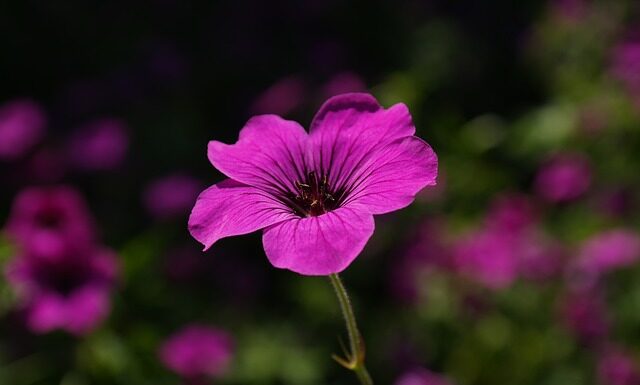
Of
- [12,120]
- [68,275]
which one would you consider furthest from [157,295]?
[12,120]

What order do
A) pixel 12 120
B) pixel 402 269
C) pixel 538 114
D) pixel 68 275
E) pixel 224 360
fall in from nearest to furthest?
pixel 68 275 → pixel 224 360 → pixel 402 269 → pixel 538 114 → pixel 12 120

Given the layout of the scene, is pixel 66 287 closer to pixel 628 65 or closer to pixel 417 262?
pixel 417 262

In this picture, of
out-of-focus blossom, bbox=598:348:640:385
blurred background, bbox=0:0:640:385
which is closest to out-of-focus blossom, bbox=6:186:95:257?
blurred background, bbox=0:0:640:385

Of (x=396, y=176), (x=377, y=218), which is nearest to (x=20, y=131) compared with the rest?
(x=377, y=218)

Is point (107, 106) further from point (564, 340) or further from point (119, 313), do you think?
point (564, 340)

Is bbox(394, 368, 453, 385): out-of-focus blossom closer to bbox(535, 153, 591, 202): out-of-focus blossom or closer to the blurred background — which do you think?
the blurred background

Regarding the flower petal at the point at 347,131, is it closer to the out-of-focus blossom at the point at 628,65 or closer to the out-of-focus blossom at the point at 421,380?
the out-of-focus blossom at the point at 421,380
